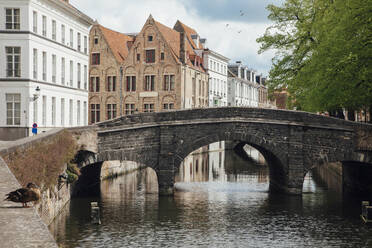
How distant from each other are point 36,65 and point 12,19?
324 centimetres

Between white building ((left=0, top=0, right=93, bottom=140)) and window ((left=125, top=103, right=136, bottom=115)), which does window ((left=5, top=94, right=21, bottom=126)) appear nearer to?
white building ((left=0, top=0, right=93, bottom=140))

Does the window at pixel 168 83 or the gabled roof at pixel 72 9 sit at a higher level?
the gabled roof at pixel 72 9

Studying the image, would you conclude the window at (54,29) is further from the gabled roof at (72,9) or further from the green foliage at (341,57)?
the green foliage at (341,57)

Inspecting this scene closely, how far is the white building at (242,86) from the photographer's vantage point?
8469 cm

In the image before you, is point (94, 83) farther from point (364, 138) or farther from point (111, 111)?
point (364, 138)

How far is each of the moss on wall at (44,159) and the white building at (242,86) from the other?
6163 centimetres

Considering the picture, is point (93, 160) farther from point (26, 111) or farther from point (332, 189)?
point (332, 189)

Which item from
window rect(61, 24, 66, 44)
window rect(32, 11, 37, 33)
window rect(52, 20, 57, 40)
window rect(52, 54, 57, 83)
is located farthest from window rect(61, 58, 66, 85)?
window rect(32, 11, 37, 33)

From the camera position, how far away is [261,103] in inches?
4218

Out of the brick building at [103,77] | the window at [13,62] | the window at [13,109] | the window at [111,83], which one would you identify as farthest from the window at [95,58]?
the window at [13,109]

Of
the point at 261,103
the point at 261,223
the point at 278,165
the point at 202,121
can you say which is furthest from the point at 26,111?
the point at 261,103

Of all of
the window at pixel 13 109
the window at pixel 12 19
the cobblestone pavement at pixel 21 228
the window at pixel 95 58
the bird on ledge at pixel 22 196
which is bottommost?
the cobblestone pavement at pixel 21 228

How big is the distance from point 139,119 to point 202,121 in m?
3.41

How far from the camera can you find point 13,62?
33.3 m
